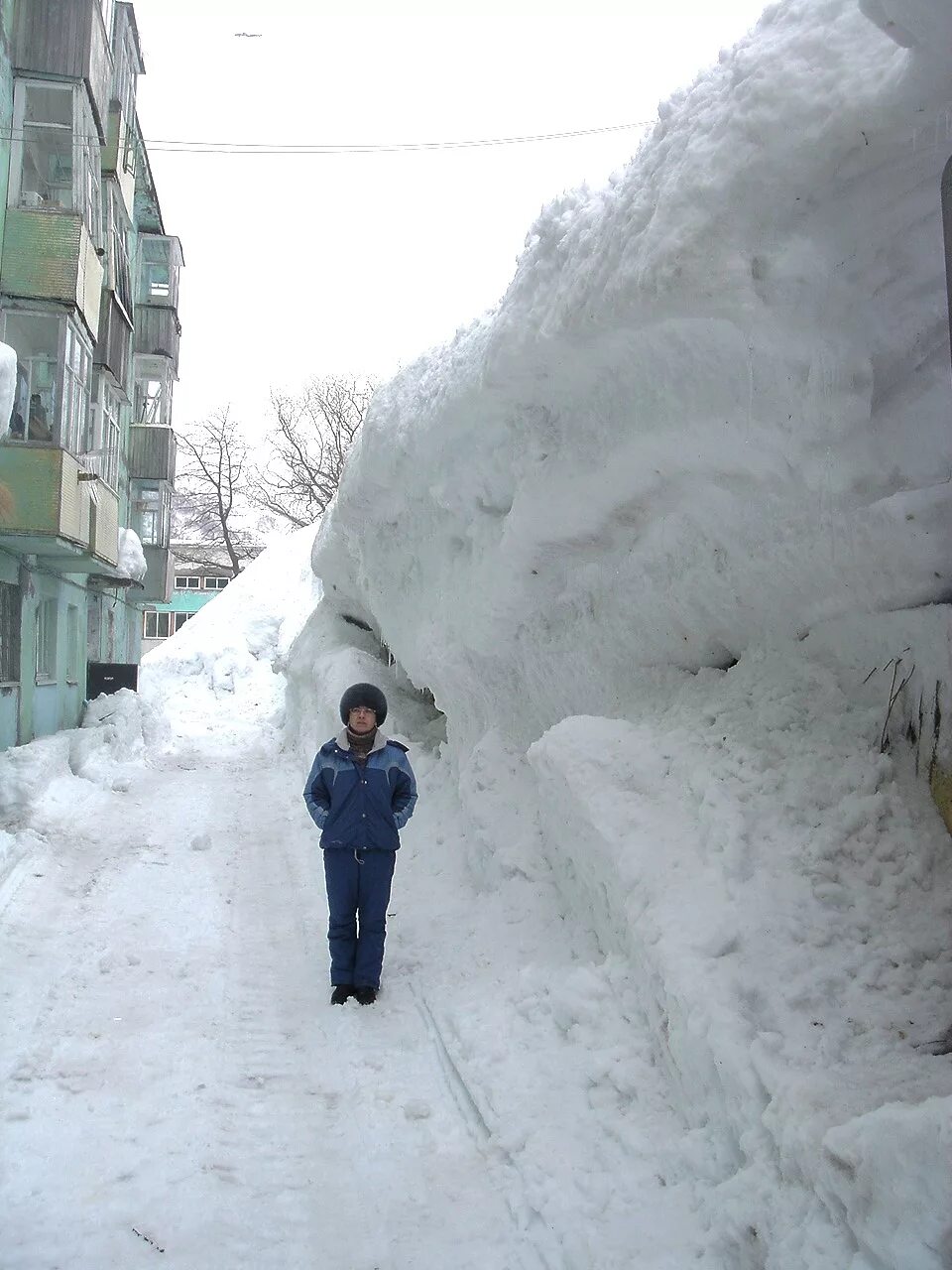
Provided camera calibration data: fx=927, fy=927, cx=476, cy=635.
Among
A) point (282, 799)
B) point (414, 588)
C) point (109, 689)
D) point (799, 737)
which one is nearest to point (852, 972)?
point (799, 737)

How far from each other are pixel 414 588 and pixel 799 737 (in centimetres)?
499

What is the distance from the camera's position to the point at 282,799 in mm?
9633

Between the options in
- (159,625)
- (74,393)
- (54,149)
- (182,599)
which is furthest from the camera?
(159,625)

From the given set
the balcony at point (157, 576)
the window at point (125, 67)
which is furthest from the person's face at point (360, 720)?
the balcony at point (157, 576)

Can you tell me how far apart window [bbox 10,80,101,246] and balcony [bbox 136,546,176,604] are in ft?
31.9

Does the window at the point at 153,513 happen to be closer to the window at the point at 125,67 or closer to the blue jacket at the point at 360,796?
the window at the point at 125,67

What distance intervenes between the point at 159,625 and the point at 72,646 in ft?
121

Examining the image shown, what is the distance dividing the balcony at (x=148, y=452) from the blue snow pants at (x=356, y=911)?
16.8 m

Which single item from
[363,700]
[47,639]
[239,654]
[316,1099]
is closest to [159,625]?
[239,654]

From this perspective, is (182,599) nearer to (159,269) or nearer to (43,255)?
(159,269)

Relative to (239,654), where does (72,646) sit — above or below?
below

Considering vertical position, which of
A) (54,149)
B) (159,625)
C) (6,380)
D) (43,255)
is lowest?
(6,380)

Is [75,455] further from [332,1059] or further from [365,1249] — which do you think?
[365,1249]

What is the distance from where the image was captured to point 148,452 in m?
19.5
